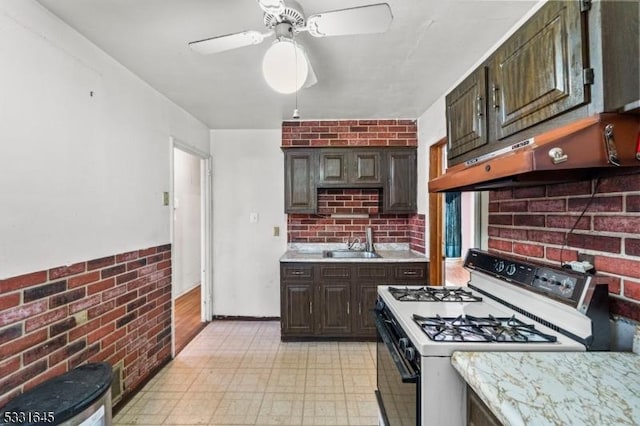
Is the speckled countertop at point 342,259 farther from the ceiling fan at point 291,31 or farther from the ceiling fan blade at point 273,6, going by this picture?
the ceiling fan blade at point 273,6

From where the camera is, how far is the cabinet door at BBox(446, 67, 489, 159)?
153 cm

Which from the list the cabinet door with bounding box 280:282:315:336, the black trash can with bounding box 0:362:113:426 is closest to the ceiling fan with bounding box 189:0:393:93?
the black trash can with bounding box 0:362:113:426

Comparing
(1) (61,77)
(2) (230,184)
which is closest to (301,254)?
(2) (230,184)

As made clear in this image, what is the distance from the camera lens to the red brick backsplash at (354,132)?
11.4 feet

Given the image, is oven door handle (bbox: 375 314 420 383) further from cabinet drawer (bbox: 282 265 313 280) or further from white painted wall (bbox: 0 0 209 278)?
white painted wall (bbox: 0 0 209 278)

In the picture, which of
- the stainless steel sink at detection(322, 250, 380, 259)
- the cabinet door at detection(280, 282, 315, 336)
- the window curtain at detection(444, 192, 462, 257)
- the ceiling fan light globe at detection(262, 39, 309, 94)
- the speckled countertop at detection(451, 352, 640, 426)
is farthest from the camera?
the window curtain at detection(444, 192, 462, 257)

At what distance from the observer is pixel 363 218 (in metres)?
3.70

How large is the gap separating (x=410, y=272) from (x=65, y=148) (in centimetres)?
284

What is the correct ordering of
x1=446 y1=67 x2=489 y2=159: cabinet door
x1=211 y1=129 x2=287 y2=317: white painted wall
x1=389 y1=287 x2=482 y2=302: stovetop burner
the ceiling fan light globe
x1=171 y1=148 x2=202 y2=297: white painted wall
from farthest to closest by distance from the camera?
x1=171 y1=148 x2=202 y2=297: white painted wall < x1=211 y1=129 x2=287 y2=317: white painted wall < x1=389 y1=287 x2=482 y2=302: stovetop burner < x1=446 y1=67 x2=489 y2=159: cabinet door < the ceiling fan light globe

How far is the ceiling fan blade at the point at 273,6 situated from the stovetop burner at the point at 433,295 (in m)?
1.50

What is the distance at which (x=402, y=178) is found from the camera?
3.39m

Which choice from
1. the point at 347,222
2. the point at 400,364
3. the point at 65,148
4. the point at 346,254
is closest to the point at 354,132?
the point at 347,222

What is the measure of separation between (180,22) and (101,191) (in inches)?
44.2

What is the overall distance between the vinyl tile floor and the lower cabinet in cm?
15
